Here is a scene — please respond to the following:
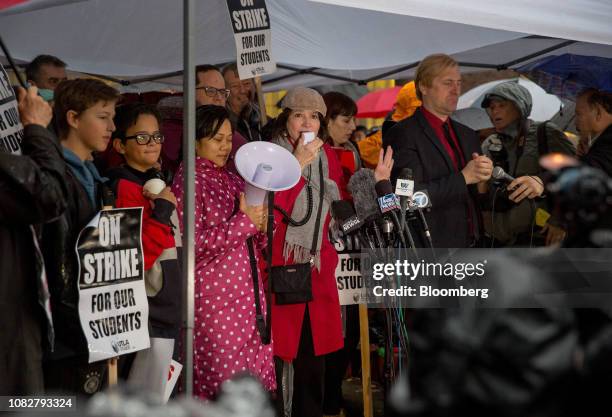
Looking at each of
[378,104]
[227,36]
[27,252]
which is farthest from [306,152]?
[378,104]

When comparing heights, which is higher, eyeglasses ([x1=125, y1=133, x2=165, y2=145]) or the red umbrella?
the red umbrella

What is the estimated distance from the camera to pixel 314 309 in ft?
16.8

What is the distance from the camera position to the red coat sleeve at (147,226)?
155 inches

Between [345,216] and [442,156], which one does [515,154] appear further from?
[345,216]

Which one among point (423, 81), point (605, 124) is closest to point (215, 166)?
point (423, 81)

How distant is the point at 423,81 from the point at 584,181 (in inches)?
156

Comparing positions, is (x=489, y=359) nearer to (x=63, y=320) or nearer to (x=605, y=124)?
(x=63, y=320)

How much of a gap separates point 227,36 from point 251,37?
2.38 meters

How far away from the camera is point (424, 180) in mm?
5426

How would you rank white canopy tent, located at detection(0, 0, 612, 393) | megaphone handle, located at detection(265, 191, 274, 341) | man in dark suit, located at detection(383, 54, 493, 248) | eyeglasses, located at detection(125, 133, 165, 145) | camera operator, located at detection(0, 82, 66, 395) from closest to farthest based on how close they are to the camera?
camera operator, located at detection(0, 82, 66, 395)
eyeglasses, located at detection(125, 133, 165, 145)
megaphone handle, located at detection(265, 191, 274, 341)
man in dark suit, located at detection(383, 54, 493, 248)
white canopy tent, located at detection(0, 0, 612, 393)

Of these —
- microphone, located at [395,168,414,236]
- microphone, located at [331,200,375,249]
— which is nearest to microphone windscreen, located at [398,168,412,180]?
microphone, located at [395,168,414,236]

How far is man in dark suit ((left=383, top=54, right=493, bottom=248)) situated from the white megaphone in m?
1.06

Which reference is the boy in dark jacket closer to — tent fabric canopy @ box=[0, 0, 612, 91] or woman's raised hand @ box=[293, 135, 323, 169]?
woman's raised hand @ box=[293, 135, 323, 169]

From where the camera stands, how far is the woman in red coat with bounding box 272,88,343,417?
16.6 feet
